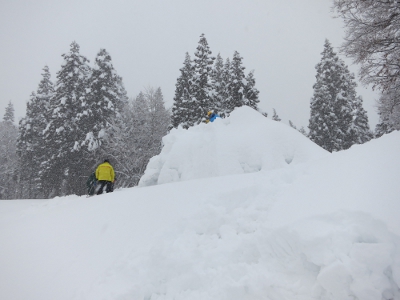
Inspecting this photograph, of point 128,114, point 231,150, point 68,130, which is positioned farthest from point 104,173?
point 68,130

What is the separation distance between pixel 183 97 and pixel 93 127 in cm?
788

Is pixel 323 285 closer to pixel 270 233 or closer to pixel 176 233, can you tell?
pixel 270 233

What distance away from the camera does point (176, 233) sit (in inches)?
156

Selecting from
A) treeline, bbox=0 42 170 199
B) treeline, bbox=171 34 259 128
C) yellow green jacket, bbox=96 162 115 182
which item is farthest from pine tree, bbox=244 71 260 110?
yellow green jacket, bbox=96 162 115 182

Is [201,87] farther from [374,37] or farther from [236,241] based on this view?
[236,241]

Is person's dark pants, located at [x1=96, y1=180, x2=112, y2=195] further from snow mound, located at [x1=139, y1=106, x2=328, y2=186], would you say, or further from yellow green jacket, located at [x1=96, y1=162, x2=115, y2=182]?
snow mound, located at [x1=139, y1=106, x2=328, y2=186]

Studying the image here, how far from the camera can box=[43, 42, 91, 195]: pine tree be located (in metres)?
19.9

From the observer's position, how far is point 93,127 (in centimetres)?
1992

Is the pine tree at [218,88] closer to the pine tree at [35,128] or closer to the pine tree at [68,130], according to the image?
the pine tree at [68,130]

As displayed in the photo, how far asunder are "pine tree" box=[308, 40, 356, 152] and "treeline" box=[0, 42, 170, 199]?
14165 mm

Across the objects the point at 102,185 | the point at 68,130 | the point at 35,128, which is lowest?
the point at 102,185

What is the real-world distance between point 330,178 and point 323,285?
1787 millimetres

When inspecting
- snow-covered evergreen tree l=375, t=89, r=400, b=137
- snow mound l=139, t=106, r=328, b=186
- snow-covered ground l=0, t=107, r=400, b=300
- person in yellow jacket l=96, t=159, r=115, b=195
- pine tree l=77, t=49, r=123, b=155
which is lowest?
snow-covered ground l=0, t=107, r=400, b=300

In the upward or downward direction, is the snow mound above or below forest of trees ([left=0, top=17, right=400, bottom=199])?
below
